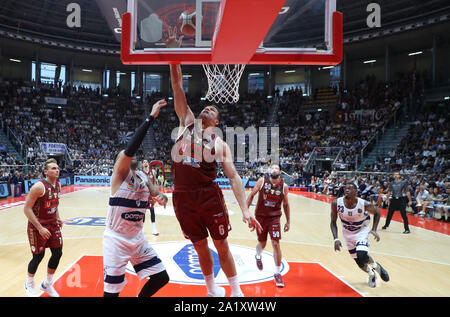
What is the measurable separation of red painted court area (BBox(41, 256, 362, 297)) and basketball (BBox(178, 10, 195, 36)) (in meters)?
3.46

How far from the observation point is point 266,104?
32562mm

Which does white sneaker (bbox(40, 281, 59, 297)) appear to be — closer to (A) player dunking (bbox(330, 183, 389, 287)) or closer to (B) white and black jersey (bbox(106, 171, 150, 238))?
(B) white and black jersey (bbox(106, 171, 150, 238))

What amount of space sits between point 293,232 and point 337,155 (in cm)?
1472

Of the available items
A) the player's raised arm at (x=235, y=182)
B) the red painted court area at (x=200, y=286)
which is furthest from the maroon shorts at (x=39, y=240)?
the player's raised arm at (x=235, y=182)

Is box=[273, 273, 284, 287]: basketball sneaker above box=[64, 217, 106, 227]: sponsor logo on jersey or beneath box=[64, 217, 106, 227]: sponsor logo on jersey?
above

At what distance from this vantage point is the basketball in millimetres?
4852

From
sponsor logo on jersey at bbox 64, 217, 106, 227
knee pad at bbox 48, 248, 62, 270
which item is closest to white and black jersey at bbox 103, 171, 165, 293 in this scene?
knee pad at bbox 48, 248, 62, 270

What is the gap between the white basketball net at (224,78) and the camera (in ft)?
20.5

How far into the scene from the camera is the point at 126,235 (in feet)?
10.0

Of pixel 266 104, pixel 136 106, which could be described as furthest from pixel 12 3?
pixel 266 104

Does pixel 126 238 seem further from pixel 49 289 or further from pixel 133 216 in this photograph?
pixel 49 289

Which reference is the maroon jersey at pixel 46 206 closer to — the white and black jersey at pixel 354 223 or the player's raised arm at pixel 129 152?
the player's raised arm at pixel 129 152

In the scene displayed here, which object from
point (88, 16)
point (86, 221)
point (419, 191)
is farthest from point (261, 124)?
point (86, 221)

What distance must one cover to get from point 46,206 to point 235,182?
2.73m
